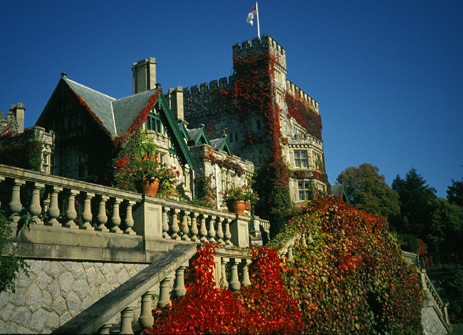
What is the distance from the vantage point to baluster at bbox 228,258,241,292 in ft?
28.4

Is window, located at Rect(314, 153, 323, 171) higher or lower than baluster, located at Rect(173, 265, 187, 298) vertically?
higher

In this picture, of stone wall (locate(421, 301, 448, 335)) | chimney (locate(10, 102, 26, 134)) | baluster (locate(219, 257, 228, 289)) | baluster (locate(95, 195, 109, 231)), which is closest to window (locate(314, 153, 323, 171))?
stone wall (locate(421, 301, 448, 335))

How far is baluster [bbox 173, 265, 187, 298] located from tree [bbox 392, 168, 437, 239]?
150 ft

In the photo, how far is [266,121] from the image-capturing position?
3888cm

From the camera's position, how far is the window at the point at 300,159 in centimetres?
3947

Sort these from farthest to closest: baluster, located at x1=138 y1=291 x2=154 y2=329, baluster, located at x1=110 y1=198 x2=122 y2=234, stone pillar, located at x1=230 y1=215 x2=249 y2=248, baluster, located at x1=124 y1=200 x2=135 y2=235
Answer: stone pillar, located at x1=230 y1=215 x2=249 y2=248
baluster, located at x1=124 y1=200 x2=135 y2=235
baluster, located at x1=110 y1=198 x2=122 y2=234
baluster, located at x1=138 y1=291 x2=154 y2=329

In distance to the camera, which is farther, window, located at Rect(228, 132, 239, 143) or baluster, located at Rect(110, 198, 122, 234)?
window, located at Rect(228, 132, 239, 143)

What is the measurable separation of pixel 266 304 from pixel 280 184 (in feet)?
90.5

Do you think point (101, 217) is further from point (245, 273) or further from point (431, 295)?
point (431, 295)

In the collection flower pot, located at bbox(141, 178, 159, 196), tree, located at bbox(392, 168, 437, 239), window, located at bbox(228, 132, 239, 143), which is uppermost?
window, located at bbox(228, 132, 239, 143)

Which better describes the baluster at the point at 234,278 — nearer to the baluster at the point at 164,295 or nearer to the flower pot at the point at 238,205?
the baluster at the point at 164,295

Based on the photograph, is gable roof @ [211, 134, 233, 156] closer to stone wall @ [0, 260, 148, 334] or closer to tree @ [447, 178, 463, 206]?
stone wall @ [0, 260, 148, 334]

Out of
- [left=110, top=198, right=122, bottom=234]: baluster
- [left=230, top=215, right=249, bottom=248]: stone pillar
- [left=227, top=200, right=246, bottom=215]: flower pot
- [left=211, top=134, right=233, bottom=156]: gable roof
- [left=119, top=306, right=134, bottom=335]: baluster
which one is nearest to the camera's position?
[left=119, top=306, right=134, bottom=335]: baluster

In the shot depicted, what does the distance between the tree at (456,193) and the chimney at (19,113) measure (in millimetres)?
51099
